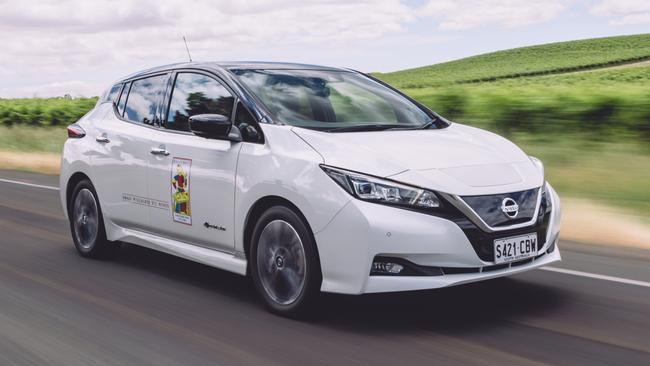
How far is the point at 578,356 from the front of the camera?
184 inches

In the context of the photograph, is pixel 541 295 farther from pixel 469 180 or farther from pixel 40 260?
pixel 40 260

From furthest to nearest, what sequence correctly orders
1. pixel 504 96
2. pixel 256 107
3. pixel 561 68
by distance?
pixel 561 68, pixel 504 96, pixel 256 107

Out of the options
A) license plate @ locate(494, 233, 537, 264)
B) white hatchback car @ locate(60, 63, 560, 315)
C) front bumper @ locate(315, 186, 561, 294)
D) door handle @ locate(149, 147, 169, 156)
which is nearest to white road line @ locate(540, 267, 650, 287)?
white hatchback car @ locate(60, 63, 560, 315)

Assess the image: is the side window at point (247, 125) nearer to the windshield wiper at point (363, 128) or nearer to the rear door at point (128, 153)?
the windshield wiper at point (363, 128)

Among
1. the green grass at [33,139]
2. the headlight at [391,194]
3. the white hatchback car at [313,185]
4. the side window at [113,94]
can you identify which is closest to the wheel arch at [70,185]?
the white hatchback car at [313,185]

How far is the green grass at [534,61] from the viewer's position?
50.7 meters

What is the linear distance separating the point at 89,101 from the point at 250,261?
66.6 feet

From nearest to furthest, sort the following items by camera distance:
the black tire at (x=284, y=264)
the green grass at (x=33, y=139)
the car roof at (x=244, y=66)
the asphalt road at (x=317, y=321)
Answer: the asphalt road at (x=317, y=321), the black tire at (x=284, y=264), the car roof at (x=244, y=66), the green grass at (x=33, y=139)

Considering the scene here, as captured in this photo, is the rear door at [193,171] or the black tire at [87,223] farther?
the black tire at [87,223]

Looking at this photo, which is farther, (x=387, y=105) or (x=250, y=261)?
(x=387, y=105)

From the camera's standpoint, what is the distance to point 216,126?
5.88 meters

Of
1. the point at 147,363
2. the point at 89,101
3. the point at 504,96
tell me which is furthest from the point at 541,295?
the point at 89,101

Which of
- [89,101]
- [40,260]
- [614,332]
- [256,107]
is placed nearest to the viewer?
[614,332]

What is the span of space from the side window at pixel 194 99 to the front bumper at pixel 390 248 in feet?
4.98
